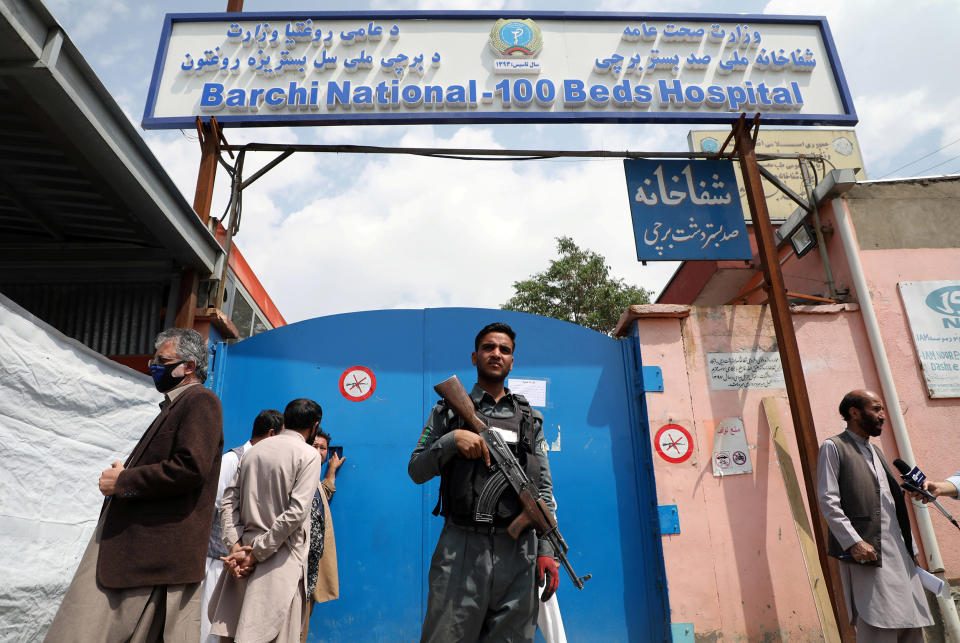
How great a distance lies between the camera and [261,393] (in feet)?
17.0

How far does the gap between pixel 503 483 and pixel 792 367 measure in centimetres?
352

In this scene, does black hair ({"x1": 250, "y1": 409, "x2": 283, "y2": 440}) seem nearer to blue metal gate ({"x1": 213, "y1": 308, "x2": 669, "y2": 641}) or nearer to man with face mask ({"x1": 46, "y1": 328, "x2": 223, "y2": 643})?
man with face mask ({"x1": 46, "y1": 328, "x2": 223, "y2": 643})

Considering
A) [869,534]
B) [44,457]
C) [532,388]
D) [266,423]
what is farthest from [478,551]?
[532,388]

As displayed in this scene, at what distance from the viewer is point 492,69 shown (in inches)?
249

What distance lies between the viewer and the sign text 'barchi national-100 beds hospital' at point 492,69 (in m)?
6.07

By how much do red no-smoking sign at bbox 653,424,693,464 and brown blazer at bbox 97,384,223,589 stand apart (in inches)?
144

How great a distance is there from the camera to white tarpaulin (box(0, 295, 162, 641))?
3236 millimetres

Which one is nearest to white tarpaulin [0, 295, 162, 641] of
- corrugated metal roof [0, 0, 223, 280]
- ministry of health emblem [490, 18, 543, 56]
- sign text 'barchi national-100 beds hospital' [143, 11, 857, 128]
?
corrugated metal roof [0, 0, 223, 280]

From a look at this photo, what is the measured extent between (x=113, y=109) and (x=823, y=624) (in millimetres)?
6008

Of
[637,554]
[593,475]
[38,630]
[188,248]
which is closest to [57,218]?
[188,248]

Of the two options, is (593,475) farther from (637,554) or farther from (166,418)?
→ (166,418)

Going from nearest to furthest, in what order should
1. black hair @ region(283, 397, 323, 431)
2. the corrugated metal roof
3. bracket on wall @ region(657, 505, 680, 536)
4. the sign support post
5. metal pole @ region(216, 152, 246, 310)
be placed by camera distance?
the corrugated metal roof → black hair @ region(283, 397, 323, 431) → the sign support post → bracket on wall @ region(657, 505, 680, 536) → metal pole @ region(216, 152, 246, 310)

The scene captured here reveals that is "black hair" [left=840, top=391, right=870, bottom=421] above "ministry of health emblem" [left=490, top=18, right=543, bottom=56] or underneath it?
underneath

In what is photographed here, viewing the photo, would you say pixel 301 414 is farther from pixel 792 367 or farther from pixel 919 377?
pixel 919 377
